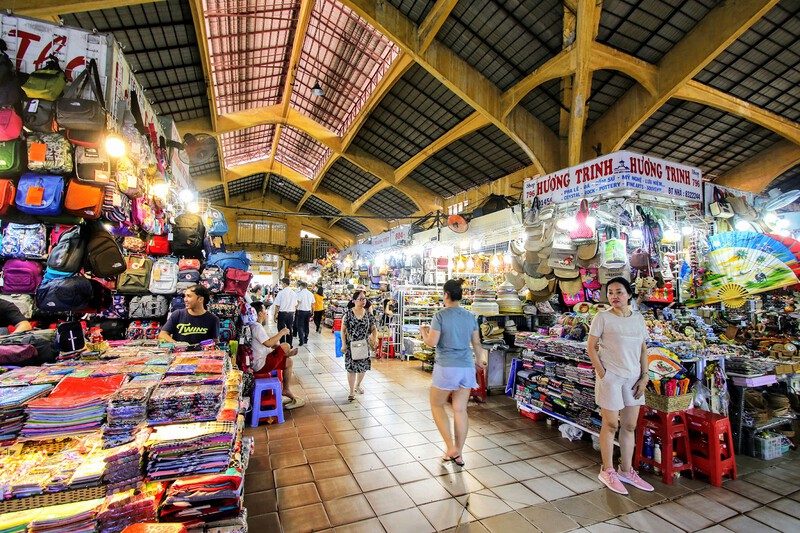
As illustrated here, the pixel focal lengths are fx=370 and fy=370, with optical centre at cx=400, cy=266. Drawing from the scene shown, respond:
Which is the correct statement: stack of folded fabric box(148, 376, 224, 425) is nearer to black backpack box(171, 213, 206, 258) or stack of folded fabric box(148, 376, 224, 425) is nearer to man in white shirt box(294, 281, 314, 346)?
black backpack box(171, 213, 206, 258)

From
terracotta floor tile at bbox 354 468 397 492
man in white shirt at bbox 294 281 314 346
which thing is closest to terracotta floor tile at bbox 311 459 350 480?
terracotta floor tile at bbox 354 468 397 492

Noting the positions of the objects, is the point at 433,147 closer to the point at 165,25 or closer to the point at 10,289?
the point at 165,25

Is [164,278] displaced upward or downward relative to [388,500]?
upward

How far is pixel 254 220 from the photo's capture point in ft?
79.4

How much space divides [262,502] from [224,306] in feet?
9.50

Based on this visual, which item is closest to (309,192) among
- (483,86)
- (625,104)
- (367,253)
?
(367,253)

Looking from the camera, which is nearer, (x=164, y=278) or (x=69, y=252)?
(x=69, y=252)

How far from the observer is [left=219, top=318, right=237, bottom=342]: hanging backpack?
477 centimetres

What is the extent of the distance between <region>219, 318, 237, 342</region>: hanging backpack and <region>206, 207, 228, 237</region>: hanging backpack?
187 centimetres

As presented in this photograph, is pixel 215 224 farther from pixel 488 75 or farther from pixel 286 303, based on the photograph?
pixel 488 75

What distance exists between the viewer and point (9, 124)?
8.20 feet

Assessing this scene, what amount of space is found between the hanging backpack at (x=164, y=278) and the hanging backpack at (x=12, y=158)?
2043 mm

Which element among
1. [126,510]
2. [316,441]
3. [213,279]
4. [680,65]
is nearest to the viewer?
[126,510]

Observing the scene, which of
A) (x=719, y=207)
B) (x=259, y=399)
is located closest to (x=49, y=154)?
(x=259, y=399)
